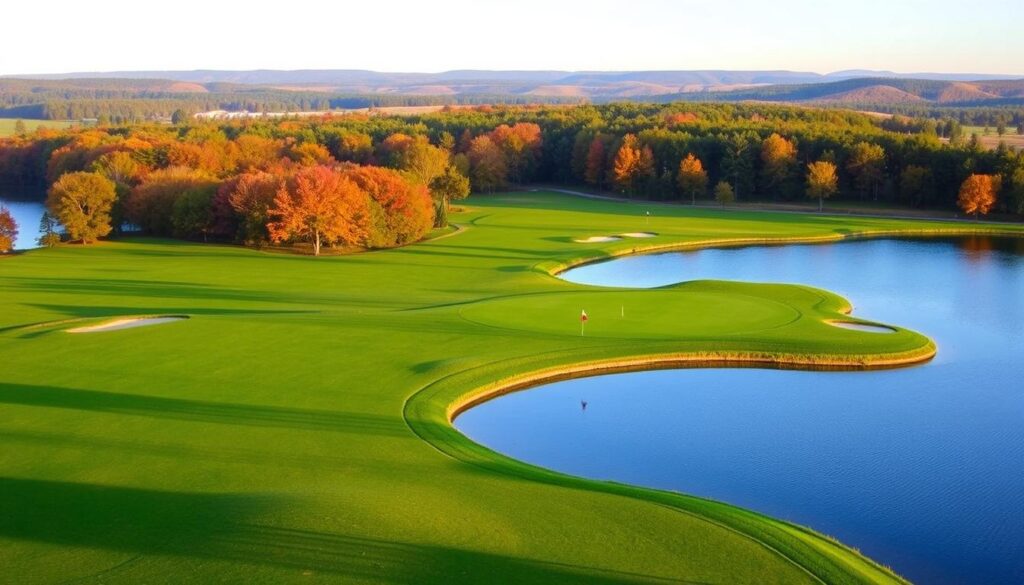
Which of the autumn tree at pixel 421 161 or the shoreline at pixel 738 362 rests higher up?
the autumn tree at pixel 421 161

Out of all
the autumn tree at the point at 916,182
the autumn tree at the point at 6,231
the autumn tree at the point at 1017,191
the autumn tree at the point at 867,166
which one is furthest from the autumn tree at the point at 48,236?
the autumn tree at the point at 1017,191

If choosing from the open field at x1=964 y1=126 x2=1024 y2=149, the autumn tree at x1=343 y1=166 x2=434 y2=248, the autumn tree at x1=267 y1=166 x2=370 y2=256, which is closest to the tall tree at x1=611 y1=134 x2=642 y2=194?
the autumn tree at x1=343 y1=166 x2=434 y2=248

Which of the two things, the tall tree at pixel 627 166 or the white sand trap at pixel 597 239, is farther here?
the tall tree at pixel 627 166

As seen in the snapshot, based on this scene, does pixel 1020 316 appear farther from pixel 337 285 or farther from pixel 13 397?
pixel 13 397

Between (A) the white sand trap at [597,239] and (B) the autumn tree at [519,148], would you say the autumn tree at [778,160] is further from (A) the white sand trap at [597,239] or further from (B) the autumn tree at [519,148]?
(A) the white sand trap at [597,239]

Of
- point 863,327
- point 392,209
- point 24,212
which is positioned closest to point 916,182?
point 392,209

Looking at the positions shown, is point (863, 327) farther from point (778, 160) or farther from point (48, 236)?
point (778, 160)
